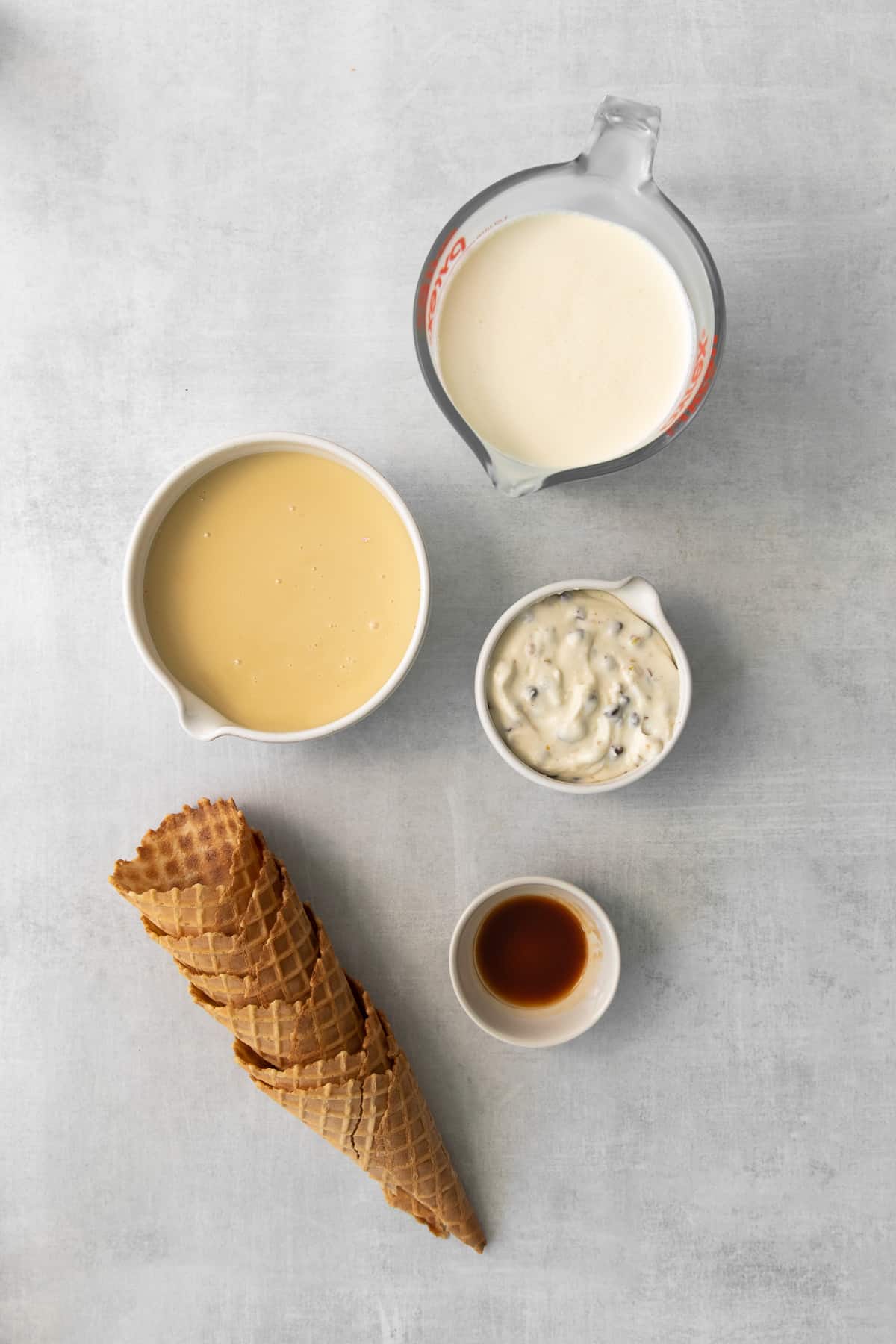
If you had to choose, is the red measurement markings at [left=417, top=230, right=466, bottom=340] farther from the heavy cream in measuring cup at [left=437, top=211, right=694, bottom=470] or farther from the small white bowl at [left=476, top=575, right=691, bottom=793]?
the small white bowl at [left=476, top=575, right=691, bottom=793]

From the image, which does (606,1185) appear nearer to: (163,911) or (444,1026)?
(444,1026)

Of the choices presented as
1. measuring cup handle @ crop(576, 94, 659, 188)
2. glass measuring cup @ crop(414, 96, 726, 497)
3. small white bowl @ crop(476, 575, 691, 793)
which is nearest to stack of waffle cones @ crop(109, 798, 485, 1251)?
small white bowl @ crop(476, 575, 691, 793)

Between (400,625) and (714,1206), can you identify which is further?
(714,1206)

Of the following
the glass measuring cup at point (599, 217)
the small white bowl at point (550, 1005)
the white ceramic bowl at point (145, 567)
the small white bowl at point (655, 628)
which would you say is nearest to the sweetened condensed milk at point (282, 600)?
the white ceramic bowl at point (145, 567)

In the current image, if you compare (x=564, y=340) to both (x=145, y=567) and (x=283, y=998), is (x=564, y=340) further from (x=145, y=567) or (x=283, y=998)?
(x=283, y=998)

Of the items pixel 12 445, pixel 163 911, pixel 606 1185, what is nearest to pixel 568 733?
pixel 163 911

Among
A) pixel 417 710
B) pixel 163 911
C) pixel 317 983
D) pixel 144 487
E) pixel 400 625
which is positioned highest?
pixel 144 487

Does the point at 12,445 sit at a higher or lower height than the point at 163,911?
higher

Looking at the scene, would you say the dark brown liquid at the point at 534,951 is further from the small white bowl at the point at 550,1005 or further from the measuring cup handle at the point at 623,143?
the measuring cup handle at the point at 623,143

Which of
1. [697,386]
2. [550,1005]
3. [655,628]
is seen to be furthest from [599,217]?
[550,1005]
